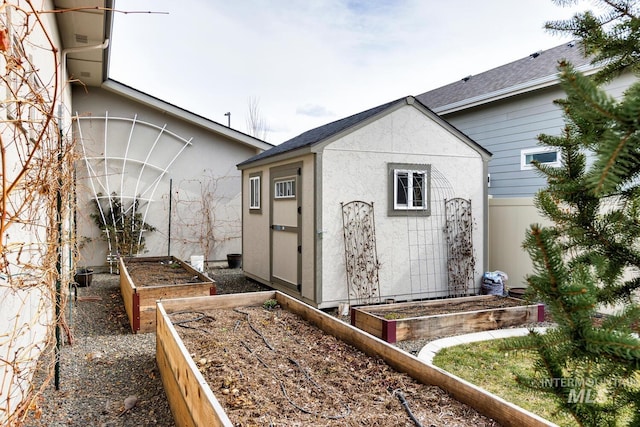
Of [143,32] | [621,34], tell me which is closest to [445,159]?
[621,34]

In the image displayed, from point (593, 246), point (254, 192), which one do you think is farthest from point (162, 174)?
point (593, 246)

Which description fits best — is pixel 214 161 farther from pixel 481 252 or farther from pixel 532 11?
pixel 532 11

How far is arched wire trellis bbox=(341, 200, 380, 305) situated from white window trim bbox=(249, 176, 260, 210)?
2.90m

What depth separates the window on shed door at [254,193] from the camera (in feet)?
30.5

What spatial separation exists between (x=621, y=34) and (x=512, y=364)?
3.82m

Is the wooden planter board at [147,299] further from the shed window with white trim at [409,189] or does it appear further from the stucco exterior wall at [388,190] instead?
the shed window with white trim at [409,189]

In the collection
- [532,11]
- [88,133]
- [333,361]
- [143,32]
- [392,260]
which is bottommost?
[333,361]

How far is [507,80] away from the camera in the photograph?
10.5m

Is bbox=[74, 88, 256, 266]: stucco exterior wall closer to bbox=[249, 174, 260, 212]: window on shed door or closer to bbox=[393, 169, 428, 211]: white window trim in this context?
bbox=[249, 174, 260, 212]: window on shed door

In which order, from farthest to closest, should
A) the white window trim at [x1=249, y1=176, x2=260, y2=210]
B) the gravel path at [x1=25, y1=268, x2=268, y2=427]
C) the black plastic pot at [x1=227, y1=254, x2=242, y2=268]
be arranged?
the black plastic pot at [x1=227, y1=254, x2=242, y2=268] < the white window trim at [x1=249, y1=176, x2=260, y2=210] < the gravel path at [x1=25, y1=268, x2=268, y2=427]

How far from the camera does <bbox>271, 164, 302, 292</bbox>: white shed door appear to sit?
736cm

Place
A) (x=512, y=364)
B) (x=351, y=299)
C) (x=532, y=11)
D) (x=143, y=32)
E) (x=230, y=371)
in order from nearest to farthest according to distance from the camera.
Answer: (x=532, y=11), (x=230, y=371), (x=512, y=364), (x=351, y=299), (x=143, y=32)

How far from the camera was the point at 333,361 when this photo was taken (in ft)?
12.0

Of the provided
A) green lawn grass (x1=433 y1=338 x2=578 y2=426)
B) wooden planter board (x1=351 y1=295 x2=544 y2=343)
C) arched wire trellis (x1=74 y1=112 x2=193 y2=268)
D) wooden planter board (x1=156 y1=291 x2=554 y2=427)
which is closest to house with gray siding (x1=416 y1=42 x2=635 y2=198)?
wooden planter board (x1=351 y1=295 x2=544 y2=343)
